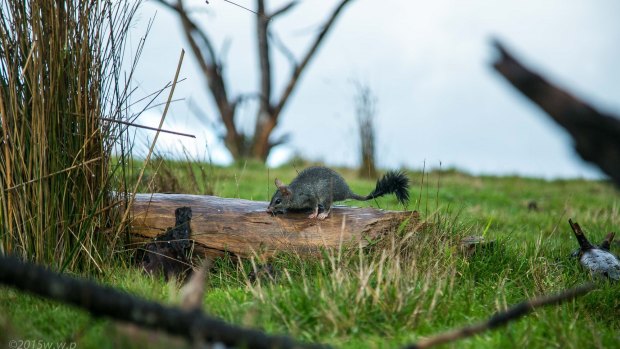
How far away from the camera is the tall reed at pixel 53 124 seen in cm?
453

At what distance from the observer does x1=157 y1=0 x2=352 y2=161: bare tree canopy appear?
18.0 meters

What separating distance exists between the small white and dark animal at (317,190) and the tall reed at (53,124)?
123cm

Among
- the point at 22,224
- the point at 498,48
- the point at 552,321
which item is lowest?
the point at 552,321

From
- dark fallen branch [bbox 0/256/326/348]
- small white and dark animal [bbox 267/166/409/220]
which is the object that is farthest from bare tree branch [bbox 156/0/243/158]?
dark fallen branch [bbox 0/256/326/348]

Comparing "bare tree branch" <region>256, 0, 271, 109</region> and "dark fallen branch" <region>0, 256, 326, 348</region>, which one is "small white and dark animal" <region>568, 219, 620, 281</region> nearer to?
"dark fallen branch" <region>0, 256, 326, 348</region>

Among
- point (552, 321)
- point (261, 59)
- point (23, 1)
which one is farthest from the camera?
point (261, 59)

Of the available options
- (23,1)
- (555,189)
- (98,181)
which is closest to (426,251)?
(98,181)

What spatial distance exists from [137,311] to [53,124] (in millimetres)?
2322

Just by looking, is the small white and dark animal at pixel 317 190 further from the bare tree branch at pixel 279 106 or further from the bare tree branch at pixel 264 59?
the bare tree branch at pixel 264 59

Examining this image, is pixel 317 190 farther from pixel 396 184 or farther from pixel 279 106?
pixel 279 106

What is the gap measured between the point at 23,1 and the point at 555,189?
995 cm

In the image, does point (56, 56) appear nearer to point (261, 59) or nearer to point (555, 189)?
point (555, 189)

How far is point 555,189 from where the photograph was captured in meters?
12.4

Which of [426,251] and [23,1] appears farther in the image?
[426,251]
